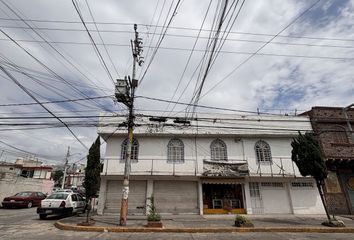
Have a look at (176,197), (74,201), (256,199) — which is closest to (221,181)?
(256,199)

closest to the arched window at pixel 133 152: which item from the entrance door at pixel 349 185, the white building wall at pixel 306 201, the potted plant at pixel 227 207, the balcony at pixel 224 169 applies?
the balcony at pixel 224 169

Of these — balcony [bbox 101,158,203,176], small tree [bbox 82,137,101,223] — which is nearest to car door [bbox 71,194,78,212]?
balcony [bbox 101,158,203,176]

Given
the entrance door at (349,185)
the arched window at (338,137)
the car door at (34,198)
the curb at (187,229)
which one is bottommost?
the curb at (187,229)

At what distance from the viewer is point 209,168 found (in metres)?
16.9

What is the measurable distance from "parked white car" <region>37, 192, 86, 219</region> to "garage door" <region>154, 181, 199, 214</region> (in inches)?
231

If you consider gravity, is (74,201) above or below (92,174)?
below

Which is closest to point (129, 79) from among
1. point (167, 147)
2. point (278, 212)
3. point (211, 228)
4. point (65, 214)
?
point (167, 147)

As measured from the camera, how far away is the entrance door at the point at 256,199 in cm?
1712

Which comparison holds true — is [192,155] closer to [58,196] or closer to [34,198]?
[58,196]

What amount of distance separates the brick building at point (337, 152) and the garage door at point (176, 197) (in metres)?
10.2

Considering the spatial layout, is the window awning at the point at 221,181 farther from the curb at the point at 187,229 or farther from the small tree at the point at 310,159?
the curb at the point at 187,229

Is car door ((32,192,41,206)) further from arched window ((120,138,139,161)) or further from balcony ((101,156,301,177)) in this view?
arched window ((120,138,139,161))

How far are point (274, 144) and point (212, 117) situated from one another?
5556 mm

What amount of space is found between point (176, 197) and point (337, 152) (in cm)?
1315
